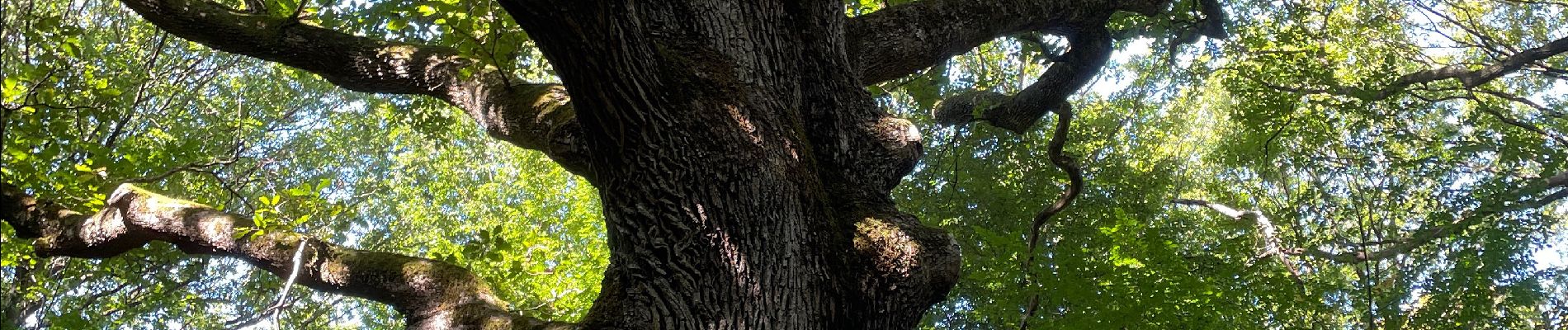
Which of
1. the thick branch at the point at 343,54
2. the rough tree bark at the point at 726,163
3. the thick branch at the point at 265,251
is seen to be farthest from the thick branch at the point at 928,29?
the thick branch at the point at 265,251

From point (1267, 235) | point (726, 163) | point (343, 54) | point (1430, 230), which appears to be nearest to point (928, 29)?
point (726, 163)

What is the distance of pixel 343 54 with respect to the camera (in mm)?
4074

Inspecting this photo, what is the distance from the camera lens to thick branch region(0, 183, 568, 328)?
12.3 feet

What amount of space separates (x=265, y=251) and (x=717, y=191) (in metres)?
2.54

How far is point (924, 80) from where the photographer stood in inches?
247

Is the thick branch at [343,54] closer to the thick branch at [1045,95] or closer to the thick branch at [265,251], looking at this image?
the thick branch at [265,251]

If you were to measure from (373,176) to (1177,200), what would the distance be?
15.2 metres

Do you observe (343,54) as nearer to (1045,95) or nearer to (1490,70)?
(1045,95)

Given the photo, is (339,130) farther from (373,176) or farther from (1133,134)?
(1133,134)

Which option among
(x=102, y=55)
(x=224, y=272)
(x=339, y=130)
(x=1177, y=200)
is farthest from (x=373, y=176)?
(x=1177, y=200)

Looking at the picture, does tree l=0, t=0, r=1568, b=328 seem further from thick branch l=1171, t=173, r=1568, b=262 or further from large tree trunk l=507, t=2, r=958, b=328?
thick branch l=1171, t=173, r=1568, b=262

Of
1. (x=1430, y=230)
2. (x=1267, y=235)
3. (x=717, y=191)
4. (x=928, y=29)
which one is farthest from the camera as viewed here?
(x=1267, y=235)

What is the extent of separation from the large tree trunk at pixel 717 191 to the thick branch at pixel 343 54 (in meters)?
1.25

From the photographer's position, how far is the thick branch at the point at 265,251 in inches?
147
